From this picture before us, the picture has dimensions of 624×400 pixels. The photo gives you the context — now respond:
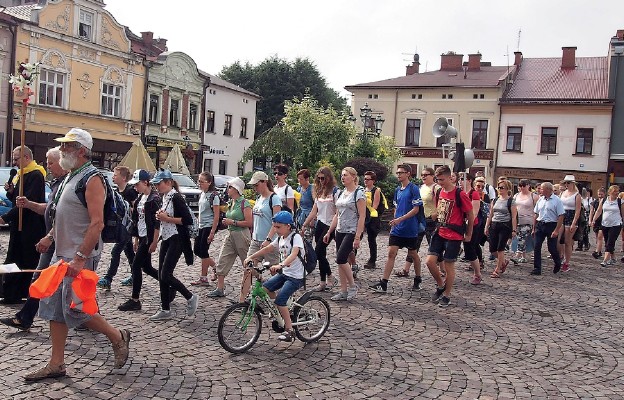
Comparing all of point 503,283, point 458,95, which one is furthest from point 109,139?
point 503,283

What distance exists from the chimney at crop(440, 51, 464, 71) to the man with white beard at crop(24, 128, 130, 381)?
145 feet

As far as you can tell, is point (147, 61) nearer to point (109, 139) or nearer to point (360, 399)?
point (109, 139)

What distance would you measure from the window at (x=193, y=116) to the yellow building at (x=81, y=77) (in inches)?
174

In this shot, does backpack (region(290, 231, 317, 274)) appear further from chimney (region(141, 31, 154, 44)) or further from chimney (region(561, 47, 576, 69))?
chimney (region(561, 47, 576, 69))

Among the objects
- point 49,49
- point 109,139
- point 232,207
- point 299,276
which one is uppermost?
point 49,49

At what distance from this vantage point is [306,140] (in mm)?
30094

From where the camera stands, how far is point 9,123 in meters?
28.0

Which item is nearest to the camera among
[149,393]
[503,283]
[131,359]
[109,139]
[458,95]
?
[149,393]

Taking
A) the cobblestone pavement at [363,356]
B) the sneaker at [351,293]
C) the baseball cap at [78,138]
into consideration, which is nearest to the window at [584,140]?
the cobblestone pavement at [363,356]

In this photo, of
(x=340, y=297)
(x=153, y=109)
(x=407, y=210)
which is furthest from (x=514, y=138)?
(x=340, y=297)

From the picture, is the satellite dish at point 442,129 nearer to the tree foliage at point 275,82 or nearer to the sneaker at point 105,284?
the sneaker at point 105,284

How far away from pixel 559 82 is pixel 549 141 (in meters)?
4.69

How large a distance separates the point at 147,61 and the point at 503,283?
2876 centimetres

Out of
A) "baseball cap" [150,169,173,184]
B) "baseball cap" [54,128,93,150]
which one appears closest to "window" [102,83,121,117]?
"baseball cap" [150,169,173,184]
